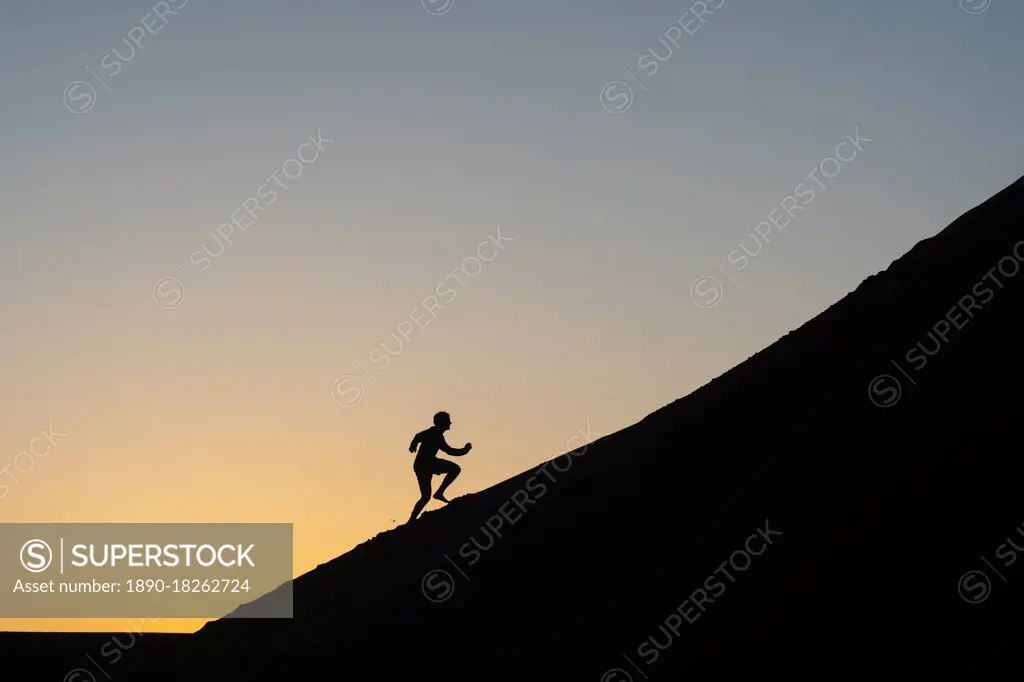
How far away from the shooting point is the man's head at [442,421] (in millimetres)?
20656

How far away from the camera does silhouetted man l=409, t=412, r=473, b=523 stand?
2056 cm

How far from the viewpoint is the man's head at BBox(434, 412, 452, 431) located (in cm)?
2066

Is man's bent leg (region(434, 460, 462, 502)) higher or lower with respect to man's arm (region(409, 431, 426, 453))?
lower

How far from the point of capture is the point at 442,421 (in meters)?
20.7

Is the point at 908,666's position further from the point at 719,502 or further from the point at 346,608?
the point at 346,608

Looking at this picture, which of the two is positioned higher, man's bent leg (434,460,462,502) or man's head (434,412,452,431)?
man's head (434,412,452,431)

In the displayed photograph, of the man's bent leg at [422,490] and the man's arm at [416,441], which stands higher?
the man's arm at [416,441]

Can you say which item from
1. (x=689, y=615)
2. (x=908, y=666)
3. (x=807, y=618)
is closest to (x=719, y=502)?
(x=689, y=615)

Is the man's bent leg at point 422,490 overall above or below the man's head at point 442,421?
below

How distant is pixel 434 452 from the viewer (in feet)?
67.5

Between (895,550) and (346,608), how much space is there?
10061 millimetres

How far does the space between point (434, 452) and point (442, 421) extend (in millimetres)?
669

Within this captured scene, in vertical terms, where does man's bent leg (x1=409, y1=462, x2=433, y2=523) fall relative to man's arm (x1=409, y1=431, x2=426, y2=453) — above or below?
below

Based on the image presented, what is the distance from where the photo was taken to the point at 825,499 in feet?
48.3
